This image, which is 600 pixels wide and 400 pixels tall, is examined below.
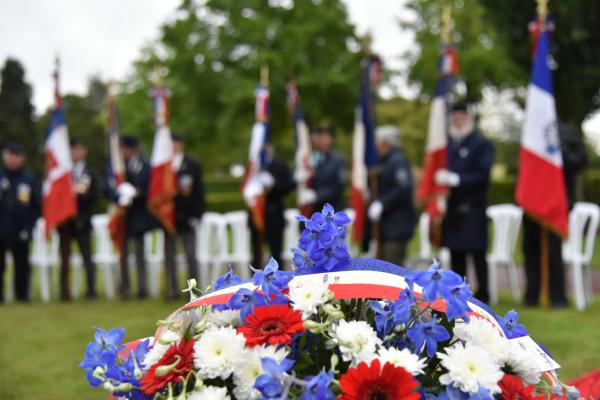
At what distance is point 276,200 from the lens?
35.1 feet

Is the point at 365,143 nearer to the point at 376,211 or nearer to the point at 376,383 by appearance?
the point at 376,211

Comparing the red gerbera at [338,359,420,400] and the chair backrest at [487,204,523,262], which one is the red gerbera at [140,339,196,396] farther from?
the chair backrest at [487,204,523,262]

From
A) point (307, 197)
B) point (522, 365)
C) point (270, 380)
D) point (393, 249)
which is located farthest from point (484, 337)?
point (307, 197)

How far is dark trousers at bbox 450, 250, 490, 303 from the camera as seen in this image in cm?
853

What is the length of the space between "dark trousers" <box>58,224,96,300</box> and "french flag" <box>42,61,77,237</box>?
0.97 feet

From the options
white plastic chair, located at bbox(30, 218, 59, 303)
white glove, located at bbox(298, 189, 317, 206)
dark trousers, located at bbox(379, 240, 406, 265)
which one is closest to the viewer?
dark trousers, located at bbox(379, 240, 406, 265)

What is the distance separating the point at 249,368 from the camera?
4.71ft

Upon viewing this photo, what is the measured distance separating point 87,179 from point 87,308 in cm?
234

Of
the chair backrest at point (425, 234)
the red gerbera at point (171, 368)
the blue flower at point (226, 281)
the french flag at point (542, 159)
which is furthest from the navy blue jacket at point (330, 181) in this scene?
the red gerbera at point (171, 368)

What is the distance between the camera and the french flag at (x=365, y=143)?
9.38 m

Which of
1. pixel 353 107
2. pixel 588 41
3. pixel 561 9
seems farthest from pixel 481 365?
pixel 353 107

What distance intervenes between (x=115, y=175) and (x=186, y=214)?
131cm

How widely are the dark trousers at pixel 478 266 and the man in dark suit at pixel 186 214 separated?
135 inches

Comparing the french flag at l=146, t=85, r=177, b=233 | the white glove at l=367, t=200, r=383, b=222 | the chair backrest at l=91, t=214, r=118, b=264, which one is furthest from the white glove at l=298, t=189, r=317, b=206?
the chair backrest at l=91, t=214, r=118, b=264
